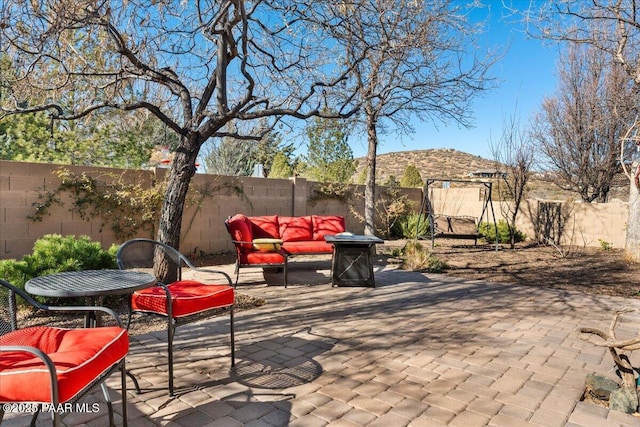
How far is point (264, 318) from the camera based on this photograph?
391 centimetres

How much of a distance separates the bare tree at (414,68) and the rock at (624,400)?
3.86 m

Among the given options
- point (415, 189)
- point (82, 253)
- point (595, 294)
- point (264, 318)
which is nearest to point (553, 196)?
point (415, 189)

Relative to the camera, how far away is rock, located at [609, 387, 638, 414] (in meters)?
2.24

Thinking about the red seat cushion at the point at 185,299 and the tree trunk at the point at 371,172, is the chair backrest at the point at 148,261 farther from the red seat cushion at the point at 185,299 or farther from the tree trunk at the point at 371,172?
the tree trunk at the point at 371,172

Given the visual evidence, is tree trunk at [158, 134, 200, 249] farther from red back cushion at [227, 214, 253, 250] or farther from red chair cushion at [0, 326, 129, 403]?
red chair cushion at [0, 326, 129, 403]

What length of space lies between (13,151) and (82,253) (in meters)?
6.07

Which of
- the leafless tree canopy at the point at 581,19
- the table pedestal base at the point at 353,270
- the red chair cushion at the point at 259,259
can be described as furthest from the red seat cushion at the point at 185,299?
the leafless tree canopy at the point at 581,19

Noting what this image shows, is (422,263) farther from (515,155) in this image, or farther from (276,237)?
(515,155)

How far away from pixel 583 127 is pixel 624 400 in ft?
38.4

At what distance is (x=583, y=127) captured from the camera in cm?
1166

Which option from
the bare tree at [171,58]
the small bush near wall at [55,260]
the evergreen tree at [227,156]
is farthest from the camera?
the evergreen tree at [227,156]

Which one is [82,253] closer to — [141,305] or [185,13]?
[141,305]

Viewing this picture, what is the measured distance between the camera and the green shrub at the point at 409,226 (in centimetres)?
1078

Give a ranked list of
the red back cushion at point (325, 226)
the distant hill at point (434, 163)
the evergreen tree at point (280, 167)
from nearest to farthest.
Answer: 1. the red back cushion at point (325, 226)
2. the evergreen tree at point (280, 167)
3. the distant hill at point (434, 163)
